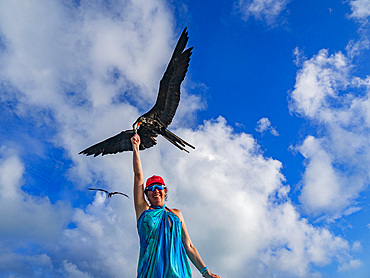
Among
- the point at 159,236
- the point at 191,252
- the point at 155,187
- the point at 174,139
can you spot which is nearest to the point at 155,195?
the point at 155,187

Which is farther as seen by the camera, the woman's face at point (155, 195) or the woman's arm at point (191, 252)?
the woman's face at point (155, 195)

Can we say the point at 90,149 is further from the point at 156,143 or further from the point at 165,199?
the point at 165,199

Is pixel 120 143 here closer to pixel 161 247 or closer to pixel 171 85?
pixel 171 85

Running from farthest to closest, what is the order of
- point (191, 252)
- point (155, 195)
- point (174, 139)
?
point (174, 139)
point (155, 195)
point (191, 252)

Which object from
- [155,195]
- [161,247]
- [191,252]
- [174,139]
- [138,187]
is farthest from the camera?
[174,139]

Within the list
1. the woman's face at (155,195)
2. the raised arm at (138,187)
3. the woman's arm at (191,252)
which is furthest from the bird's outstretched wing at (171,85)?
the woman's arm at (191,252)

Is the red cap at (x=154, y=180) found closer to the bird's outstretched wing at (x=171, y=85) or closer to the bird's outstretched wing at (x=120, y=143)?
the bird's outstretched wing at (x=120, y=143)

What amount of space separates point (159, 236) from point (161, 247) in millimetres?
129

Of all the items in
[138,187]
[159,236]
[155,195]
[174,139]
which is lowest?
[159,236]

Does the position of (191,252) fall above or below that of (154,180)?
below

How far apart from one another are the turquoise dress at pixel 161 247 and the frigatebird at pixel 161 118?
4184 millimetres

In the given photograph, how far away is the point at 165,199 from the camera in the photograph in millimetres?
4203

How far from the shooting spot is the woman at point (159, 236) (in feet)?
11.6

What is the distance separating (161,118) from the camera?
8836 millimetres
